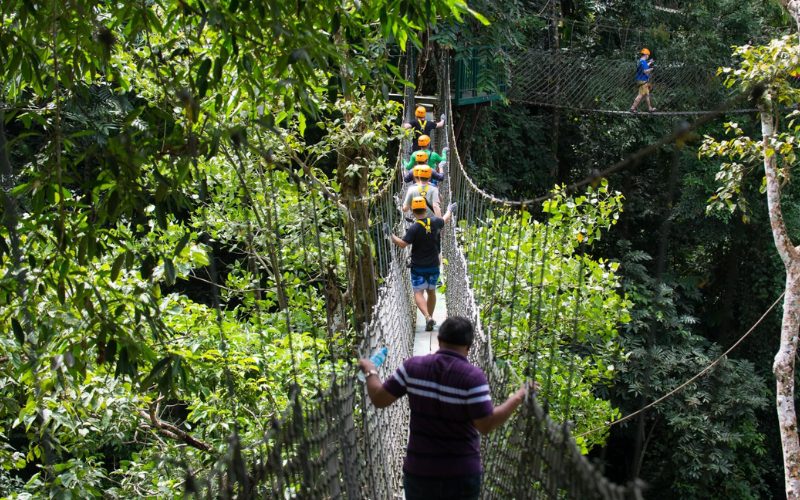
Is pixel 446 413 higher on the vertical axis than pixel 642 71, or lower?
lower

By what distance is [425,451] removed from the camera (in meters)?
1.95

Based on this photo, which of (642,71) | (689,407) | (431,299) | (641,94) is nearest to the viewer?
(431,299)

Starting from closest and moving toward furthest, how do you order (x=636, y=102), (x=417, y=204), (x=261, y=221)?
(x=417, y=204), (x=261, y=221), (x=636, y=102)

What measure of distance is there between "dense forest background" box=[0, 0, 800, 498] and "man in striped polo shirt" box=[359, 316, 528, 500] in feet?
1.00

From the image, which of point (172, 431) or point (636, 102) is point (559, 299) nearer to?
point (172, 431)

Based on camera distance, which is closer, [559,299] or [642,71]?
[559,299]

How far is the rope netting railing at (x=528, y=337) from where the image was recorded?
1687 mm

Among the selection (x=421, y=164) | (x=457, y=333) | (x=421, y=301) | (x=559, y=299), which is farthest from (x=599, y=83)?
(x=457, y=333)

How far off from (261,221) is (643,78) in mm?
6378

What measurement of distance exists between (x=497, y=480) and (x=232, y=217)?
12.3ft

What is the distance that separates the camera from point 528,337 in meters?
5.10

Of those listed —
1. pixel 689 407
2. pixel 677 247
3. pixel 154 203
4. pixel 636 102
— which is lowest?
pixel 689 407

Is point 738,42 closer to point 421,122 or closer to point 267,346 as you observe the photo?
point 421,122

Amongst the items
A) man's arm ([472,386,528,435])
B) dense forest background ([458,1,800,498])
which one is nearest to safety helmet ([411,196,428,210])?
man's arm ([472,386,528,435])
